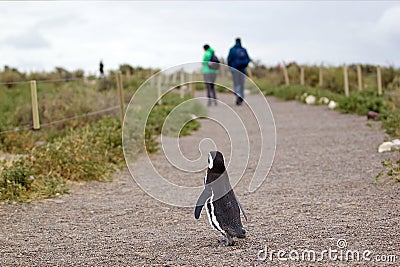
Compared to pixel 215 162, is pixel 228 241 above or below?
below

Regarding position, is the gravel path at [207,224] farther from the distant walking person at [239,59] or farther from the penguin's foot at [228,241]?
the distant walking person at [239,59]

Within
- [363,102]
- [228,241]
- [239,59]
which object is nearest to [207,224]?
[228,241]

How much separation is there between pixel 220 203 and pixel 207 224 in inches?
49.2

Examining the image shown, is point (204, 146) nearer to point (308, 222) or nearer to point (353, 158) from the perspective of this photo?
point (353, 158)

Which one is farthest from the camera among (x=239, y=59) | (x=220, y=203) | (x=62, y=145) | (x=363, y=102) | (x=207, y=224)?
(x=239, y=59)

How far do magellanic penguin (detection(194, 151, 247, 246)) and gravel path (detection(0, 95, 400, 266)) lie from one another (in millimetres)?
164

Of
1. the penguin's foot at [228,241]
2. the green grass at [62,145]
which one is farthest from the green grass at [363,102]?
the penguin's foot at [228,241]

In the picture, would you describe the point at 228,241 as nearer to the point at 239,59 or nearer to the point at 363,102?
the point at 363,102

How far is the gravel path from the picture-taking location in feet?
17.2

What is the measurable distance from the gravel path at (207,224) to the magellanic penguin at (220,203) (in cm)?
16

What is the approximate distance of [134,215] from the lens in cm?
710

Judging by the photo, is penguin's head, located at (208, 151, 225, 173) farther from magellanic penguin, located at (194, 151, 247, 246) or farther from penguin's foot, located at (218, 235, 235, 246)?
penguin's foot, located at (218, 235, 235, 246)

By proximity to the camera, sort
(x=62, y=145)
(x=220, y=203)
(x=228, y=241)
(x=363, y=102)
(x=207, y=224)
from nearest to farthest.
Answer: (x=220, y=203)
(x=228, y=241)
(x=207, y=224)
(x=62, y=145)
(x=363, y=102)

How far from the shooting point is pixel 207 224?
649cm
